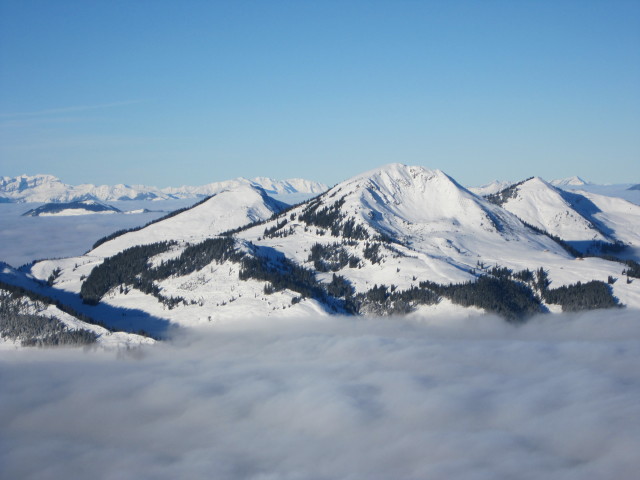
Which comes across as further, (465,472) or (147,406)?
(147,406)

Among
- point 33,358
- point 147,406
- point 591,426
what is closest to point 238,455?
point 147,406

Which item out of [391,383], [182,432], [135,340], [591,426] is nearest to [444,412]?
[391,383]

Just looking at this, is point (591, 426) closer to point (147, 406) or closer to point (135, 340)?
point (147, 406)

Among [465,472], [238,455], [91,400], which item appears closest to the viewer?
[465,472]

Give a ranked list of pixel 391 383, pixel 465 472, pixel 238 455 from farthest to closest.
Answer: pixel 391 383 < pixel 238 455 < pixel 465 472

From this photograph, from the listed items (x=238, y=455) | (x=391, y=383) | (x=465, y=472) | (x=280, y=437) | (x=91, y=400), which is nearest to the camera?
(x=465, y=472)

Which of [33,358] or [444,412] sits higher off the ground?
[33,358]

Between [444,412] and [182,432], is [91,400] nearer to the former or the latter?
[182,432]

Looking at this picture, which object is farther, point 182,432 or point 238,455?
point 182,432

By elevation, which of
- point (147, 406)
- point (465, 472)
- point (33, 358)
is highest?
point (33, 358)
